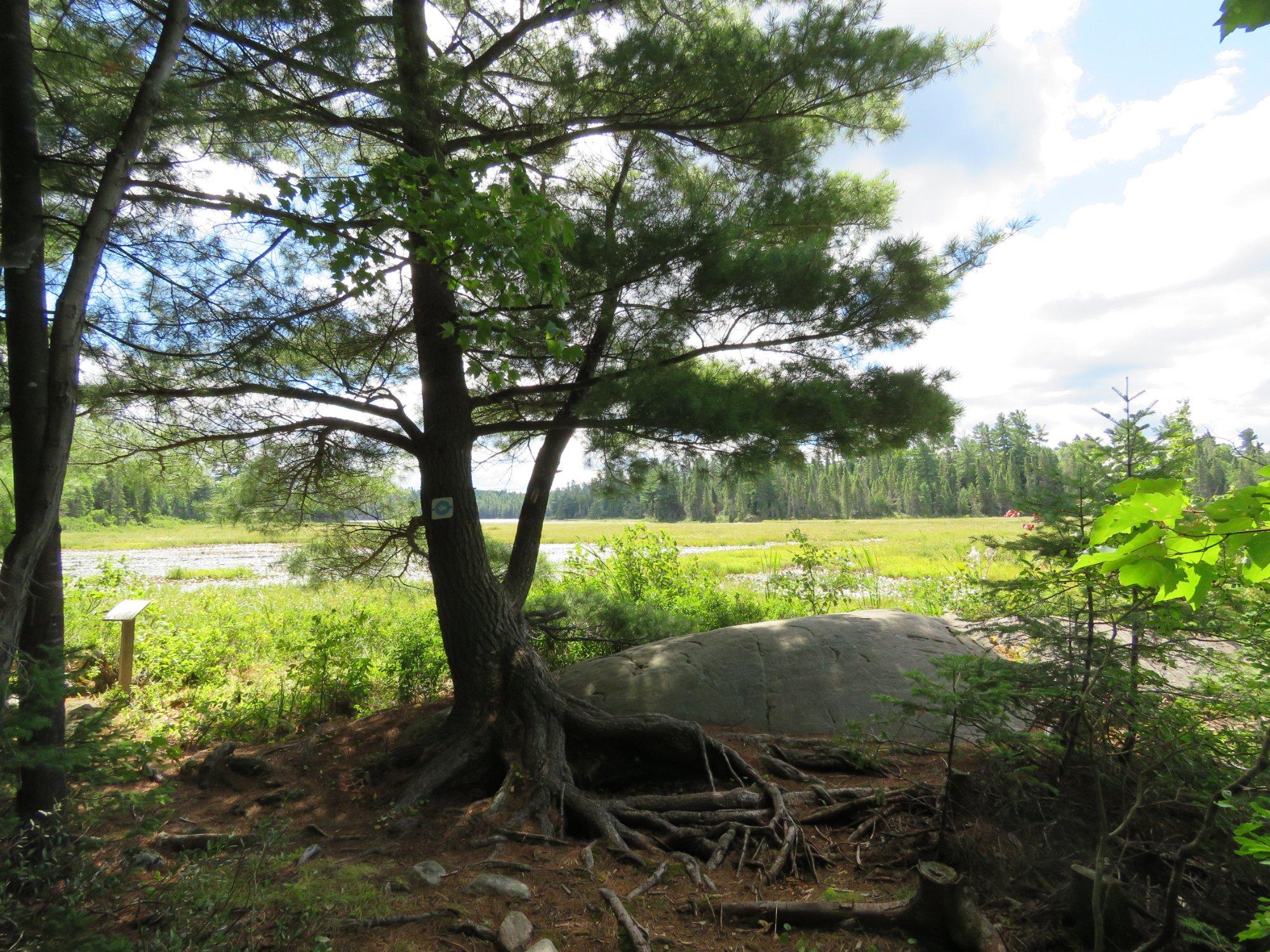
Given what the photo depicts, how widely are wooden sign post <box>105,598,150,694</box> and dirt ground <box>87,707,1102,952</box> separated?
1984 mm

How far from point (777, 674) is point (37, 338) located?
4715 mm

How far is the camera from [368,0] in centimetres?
404

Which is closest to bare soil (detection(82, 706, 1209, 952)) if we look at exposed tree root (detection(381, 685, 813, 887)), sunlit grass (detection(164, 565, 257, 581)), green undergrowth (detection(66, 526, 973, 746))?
exposed tree root (detection(381, 685, 813, 887))

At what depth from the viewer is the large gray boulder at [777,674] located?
4836 millimetres

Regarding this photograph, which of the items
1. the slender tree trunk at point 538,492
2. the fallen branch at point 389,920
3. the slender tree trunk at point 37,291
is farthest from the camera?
the slender tree trunk at point 538,492

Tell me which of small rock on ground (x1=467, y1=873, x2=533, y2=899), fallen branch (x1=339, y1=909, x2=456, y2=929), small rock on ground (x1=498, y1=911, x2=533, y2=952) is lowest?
small rock on ground (x1=467, y1=873, x2=533, y2=899)

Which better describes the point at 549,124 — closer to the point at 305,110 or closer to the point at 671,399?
the point at 305,110

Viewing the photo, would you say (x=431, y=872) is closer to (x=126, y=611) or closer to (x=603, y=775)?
(x=603, y=775)

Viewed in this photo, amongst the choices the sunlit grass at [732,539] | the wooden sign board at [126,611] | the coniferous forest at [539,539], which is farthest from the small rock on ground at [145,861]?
the wooden sign board at [126,611]

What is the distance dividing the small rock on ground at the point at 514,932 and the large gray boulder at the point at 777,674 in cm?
225

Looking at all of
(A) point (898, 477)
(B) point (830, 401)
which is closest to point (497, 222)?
(B) point (830, 401)

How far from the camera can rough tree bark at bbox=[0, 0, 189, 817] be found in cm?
218

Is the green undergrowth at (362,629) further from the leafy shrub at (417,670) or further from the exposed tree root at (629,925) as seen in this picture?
the exposed tree root at (629,925)

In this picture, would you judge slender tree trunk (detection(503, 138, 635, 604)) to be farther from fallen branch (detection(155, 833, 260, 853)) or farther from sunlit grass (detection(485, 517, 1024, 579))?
fallen branch (detection(155, 833, 260, 853))
